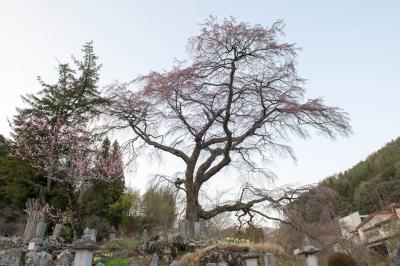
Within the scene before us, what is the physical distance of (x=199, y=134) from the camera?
1359 centimetres

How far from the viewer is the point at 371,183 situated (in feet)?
89.0

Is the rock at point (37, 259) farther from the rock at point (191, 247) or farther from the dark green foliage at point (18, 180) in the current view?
the dark green foliage at point (18, 180)

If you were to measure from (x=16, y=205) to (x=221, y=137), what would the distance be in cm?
1429

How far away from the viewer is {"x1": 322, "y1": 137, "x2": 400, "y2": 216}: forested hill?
25656 millimetres

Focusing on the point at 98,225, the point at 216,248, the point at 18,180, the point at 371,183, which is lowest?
the point at 216,248

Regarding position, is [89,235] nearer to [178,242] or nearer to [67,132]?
[178,242]

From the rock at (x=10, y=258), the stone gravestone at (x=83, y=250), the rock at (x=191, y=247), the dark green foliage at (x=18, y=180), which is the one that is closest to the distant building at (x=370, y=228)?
the rock at (x=191, y=247)

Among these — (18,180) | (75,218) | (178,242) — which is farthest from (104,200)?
(178,242)

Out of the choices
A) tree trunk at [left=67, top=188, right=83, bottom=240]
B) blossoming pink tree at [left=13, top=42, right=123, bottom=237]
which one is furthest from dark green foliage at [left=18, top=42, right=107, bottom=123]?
tree trunk at [left=67, top=188, right=83, bottom=240]

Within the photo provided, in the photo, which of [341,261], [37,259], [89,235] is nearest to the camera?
[89,235]

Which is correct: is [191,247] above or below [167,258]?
above

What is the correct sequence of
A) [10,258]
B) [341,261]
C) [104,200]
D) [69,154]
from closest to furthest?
[10,258], [341,261], [69,154], [104,200]

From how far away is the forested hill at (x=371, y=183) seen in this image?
2566 centimetres

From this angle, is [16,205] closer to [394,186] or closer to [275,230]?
[275,230]
